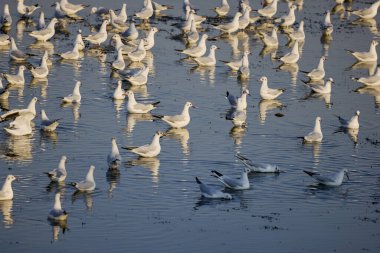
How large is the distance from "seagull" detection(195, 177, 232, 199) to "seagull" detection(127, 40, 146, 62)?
1627cm

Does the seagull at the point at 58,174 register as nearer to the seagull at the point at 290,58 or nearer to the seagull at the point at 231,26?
the seagull at the point at 290,58

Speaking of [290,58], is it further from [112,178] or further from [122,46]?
[112,178]

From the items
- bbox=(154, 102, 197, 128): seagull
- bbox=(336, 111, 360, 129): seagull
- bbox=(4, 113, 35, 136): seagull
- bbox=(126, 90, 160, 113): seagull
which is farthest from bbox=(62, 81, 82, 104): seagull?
bbox=(336, 111, 360, 129): seagull

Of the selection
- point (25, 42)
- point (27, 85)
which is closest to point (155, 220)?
point (27, 85)

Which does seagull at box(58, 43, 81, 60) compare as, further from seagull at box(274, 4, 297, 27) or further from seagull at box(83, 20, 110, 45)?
seagull at box(274, 4, 297, 27)

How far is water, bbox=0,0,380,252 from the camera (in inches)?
893

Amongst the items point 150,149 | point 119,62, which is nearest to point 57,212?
point 150,149

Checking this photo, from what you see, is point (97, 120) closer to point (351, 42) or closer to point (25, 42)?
point (25, 42)

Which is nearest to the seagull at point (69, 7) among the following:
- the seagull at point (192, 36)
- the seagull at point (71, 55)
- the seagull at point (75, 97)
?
the seagull at point (192, 36)

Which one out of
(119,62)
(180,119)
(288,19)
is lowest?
(180,119)

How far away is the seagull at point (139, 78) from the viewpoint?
3678 cm

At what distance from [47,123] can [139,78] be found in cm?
709

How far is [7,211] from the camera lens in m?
23.5

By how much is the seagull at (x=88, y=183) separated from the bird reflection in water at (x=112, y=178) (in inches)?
19.5
